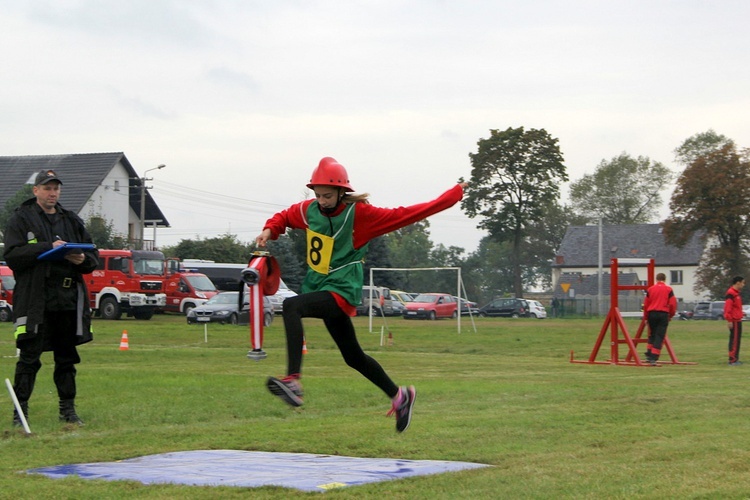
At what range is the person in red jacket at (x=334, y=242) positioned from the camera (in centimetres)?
783

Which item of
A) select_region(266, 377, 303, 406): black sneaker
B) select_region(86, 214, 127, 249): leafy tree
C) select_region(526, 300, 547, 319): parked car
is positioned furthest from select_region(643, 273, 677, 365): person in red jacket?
select_region(526, 300, 547, 319): parked car

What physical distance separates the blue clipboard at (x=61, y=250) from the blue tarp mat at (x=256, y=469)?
7.85 feet

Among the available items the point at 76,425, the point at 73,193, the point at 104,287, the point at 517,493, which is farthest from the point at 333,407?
the point at 73,193

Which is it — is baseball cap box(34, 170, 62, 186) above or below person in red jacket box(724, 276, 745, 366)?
above

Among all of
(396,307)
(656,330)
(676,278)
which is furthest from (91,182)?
(676,278)

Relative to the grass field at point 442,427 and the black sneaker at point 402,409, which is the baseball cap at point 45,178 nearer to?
the grass field at point 442,427

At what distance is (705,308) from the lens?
7638 cm

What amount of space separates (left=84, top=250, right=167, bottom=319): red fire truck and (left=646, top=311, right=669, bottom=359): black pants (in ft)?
92.6

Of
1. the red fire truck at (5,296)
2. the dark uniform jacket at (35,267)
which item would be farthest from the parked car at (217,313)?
the dark uniform jacket at (35,267)

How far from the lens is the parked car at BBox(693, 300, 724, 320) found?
71.9m

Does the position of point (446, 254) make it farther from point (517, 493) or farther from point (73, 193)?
point (517, 493)

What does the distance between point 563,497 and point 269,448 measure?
3303mm

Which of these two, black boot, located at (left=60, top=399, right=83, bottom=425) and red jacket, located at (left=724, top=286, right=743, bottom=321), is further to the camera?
red jacket, located at (left=724, top=286, right=743, bottom=321)

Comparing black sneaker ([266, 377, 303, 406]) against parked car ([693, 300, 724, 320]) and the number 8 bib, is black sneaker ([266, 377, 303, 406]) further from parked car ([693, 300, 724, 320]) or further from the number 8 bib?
parked car ([693, 300, 724, 320])
